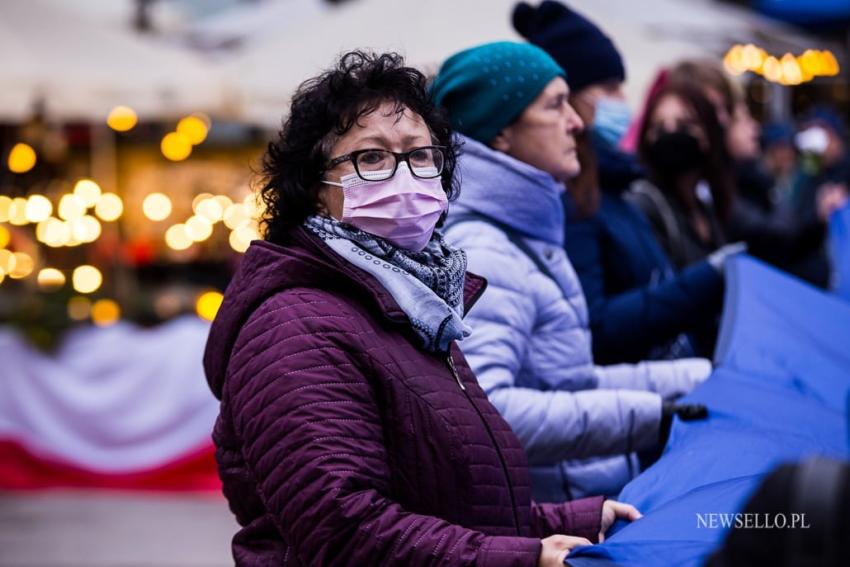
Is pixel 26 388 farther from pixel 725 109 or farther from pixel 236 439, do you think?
pixel 236 439

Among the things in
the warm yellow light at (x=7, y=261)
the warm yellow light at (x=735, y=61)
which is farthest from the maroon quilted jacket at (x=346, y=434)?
the warm yellow light at (x=735, y=61)

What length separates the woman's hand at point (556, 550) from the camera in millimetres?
2021

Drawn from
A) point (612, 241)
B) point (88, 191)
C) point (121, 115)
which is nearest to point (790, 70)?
point (121, 115)

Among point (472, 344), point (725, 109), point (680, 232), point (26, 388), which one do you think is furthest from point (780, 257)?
point (26, 388)

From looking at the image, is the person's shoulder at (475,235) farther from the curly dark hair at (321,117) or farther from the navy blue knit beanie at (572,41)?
the navy blue knit beanie at (572,41)

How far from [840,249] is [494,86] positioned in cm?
286

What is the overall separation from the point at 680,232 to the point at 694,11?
25.5ft

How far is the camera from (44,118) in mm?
10352

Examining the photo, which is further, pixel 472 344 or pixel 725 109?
pixel 725 109

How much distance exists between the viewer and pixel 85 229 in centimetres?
1248

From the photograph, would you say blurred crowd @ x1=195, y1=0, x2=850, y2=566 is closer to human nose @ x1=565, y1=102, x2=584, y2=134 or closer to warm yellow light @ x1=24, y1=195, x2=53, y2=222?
human nose @ x1=565, y1=102, x2=584, y2=134

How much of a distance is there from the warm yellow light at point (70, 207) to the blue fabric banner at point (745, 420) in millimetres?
9406

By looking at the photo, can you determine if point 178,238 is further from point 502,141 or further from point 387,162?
point 387,162

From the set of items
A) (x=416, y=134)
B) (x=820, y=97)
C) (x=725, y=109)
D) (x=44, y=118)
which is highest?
(x=416, y=134)
